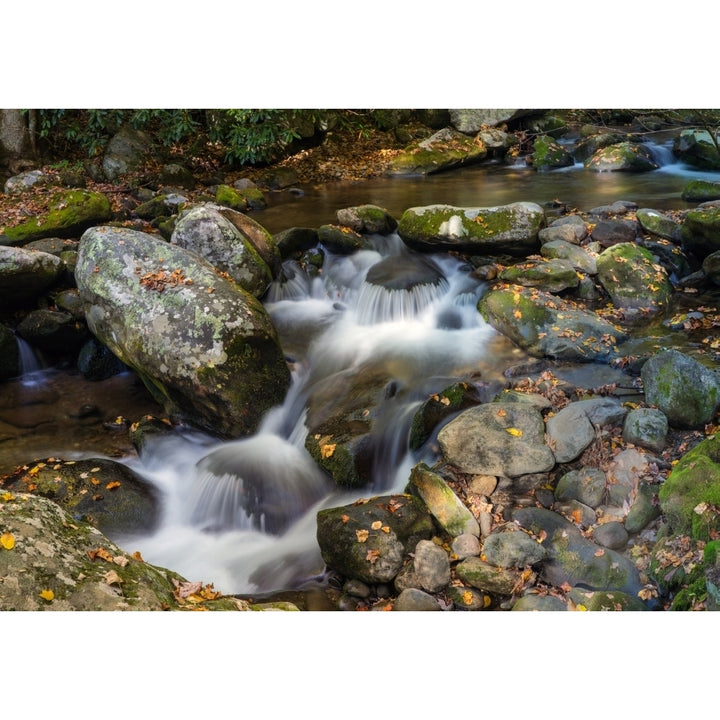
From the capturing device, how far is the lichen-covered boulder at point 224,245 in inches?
266

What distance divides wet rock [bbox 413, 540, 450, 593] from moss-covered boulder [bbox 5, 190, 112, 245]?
659 centimetres

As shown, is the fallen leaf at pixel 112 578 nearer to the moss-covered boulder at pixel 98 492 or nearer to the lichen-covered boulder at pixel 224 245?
the moss-covered boulder at pixel 98 492

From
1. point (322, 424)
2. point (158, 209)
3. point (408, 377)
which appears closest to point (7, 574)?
point (322, 424)

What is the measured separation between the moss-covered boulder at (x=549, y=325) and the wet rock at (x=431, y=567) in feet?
8.63

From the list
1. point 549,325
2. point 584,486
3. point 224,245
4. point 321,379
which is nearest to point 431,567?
point 584,486

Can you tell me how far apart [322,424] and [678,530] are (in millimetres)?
2844

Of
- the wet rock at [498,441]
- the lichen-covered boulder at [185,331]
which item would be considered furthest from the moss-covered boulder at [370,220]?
the wet rock at [498,441]

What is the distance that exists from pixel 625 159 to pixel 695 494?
7.81 m

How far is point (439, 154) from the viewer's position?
1094 cm

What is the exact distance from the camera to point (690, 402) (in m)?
4.62

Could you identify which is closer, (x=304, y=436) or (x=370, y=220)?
(x=304, y=436)

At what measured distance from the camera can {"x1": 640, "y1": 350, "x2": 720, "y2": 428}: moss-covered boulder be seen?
4.60 meters

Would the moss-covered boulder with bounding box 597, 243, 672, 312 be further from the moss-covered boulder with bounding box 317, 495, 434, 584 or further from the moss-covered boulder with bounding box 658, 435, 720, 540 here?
the moss-covered boulder with bounding box 317, 495, 434, 584

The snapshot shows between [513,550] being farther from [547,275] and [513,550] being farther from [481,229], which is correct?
[481,229]
